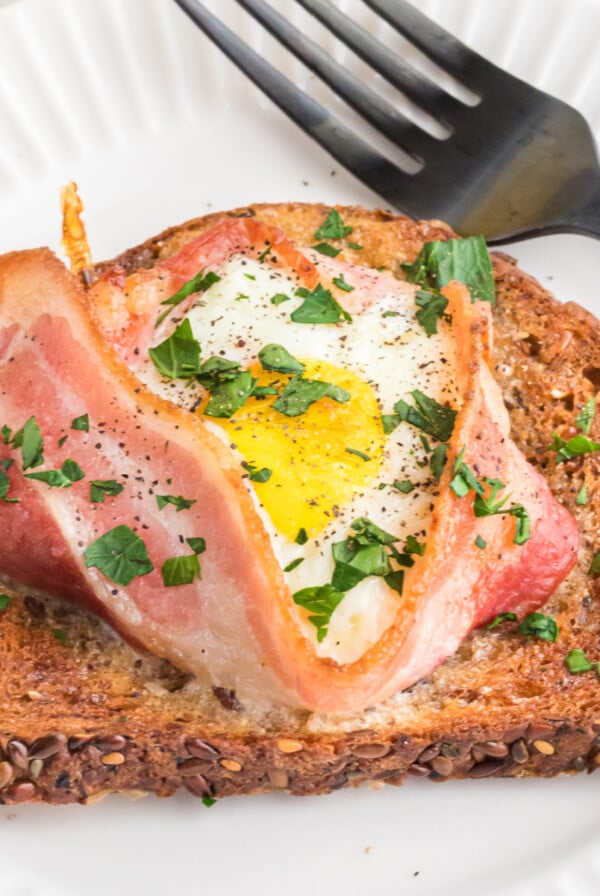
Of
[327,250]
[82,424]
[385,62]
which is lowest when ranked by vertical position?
[82,424]

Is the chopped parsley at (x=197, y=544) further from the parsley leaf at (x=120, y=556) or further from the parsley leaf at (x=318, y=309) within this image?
the parsley leaf at (x=318, y=309)

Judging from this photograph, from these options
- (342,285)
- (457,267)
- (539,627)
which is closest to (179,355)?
(342,285)

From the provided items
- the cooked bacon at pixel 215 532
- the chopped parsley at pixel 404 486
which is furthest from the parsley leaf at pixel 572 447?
the chopped parsley at pixel 404 486

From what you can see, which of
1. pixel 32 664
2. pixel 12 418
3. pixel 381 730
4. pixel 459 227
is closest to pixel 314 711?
pixel 381 730

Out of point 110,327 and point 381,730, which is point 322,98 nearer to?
point 110,327

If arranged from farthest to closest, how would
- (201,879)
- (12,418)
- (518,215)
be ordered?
(518,215)
(12,418)
(201,879)

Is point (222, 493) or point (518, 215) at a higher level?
point (518, 215)

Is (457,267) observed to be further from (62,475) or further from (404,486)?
(62,475)
